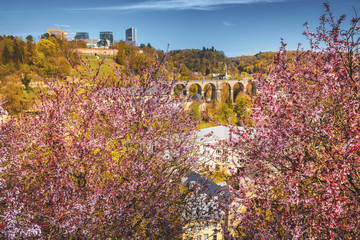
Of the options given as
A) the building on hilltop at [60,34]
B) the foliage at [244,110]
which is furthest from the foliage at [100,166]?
the building on hilltop at [60,34]

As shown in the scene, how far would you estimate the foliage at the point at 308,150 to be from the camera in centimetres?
362

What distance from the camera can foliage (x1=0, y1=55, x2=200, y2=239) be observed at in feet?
14.8

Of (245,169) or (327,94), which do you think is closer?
(327,94)

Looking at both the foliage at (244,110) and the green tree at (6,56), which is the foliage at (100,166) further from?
the green tree at (6,56)

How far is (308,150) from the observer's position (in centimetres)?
398

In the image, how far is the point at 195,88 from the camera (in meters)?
74.8

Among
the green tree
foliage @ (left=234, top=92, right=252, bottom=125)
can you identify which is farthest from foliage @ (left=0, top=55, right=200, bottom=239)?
Result: the green tree

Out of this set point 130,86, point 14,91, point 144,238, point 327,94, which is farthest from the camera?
point 14,91

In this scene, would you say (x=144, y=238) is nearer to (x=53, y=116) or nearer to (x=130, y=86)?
(x=53, y=116)

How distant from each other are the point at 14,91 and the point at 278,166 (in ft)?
123

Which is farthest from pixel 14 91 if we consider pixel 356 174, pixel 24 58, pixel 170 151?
pixel 356 174

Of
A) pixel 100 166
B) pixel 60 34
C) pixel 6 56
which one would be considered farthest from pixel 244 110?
pixel 60 34

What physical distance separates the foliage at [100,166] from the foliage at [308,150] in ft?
6.75

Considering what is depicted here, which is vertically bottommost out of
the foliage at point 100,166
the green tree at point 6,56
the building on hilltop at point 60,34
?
the foliage at point 100,166
